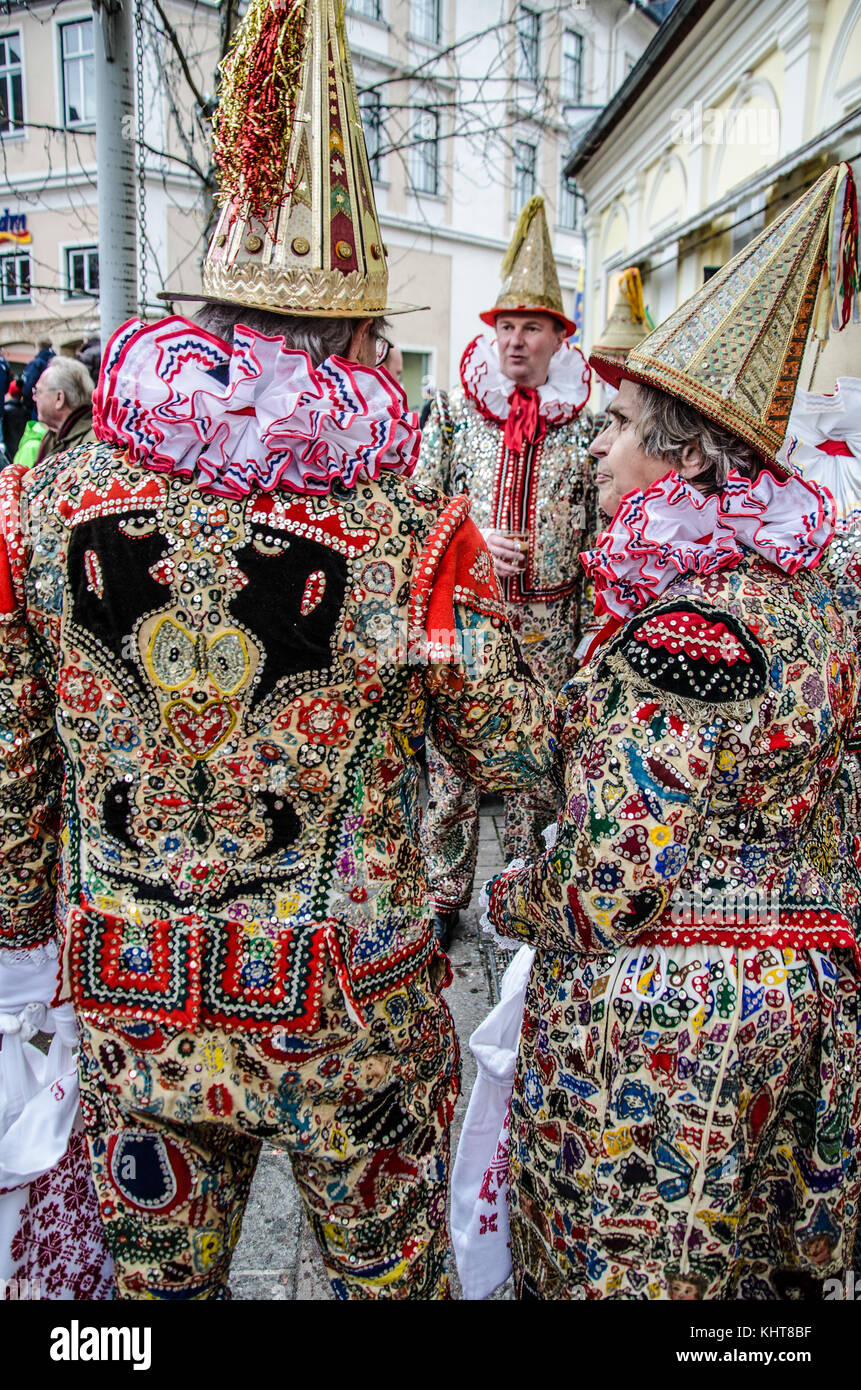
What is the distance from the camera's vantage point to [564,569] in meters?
3.55

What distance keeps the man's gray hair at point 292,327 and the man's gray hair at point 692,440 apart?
1.87 ft

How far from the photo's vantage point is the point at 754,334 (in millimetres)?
1593

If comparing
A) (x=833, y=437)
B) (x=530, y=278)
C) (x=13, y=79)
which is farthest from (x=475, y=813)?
(x=13, y=79)

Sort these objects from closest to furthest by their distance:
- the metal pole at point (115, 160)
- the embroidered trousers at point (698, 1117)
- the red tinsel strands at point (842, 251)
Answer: the embroidered trousers at point (698, 1117) → the red tinsel strands at point (842, 251) → the metal pole at point (115, 160)

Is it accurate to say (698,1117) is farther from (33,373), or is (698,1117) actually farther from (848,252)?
(33,373)

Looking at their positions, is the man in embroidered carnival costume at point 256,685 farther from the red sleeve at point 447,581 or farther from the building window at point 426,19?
the building window at point 426,19

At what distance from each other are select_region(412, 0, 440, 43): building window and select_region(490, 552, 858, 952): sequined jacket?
14.8 meters

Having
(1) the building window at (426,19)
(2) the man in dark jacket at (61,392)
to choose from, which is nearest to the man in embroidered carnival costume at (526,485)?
(2) the man in dark jacket at (61,392)

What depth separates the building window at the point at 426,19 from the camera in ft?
44.9

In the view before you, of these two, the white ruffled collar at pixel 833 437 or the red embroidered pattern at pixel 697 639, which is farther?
the white ruffled collar at pixel 833 437

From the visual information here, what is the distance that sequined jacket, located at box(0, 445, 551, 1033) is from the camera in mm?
1269

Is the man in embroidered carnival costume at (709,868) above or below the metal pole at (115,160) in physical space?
below

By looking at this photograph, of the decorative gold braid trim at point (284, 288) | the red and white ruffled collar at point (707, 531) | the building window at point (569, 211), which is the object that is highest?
Result: the building window at point (569, 211)

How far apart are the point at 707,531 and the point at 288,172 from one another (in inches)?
32.4
